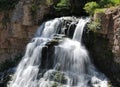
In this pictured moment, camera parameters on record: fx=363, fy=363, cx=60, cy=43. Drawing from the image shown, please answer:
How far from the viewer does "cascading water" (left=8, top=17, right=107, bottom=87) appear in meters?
16.4

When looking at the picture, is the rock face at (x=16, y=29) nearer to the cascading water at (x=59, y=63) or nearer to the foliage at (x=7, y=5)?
the foliage at (x=7, y=5)

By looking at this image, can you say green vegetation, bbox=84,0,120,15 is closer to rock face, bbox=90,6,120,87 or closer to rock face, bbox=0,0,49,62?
rock face, bbox=90,6,120,87

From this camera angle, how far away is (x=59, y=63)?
17234 millimetres

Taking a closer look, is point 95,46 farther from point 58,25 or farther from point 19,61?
point 19,61

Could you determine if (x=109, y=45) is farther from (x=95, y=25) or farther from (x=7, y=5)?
(x=7, y=5)

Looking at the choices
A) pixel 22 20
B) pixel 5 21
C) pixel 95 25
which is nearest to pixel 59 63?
pixel 95 25

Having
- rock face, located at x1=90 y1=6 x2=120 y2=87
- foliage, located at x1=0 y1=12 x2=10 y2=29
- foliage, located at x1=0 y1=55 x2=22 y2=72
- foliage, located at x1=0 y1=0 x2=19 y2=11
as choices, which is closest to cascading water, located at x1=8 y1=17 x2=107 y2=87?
rock face, located at x1=90 y1=6 x2=120 y2=87

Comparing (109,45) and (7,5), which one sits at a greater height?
(7,5)

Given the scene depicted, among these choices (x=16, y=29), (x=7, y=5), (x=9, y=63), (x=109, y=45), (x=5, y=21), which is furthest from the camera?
(x=7, y=5)

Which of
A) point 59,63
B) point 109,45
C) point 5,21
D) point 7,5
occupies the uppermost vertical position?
point 7,5

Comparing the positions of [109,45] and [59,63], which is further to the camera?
[59,63]

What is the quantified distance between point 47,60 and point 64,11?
4473 millimetres

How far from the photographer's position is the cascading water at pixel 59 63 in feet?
53.7

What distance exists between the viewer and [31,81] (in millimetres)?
17047
